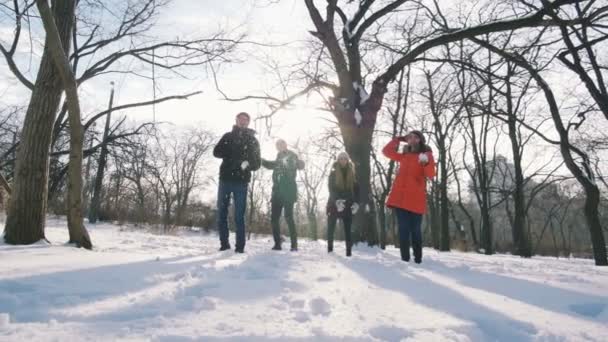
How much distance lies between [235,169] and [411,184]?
2.39 m

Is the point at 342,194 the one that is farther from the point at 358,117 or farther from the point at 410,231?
the point at 358,117

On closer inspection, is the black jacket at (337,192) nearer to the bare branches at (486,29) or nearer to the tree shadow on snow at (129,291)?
the bare branches at (486,29)

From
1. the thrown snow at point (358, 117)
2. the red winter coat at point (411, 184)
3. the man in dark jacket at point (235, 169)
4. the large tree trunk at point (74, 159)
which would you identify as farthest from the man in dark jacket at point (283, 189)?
the large tree trunk at point (74, 159)

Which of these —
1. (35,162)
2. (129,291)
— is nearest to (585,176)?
(129,291)

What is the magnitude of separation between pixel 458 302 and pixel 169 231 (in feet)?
44.5

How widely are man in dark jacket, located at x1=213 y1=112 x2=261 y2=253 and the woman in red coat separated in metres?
2.00

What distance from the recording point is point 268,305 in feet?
6.33

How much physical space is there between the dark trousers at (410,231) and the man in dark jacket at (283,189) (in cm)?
187

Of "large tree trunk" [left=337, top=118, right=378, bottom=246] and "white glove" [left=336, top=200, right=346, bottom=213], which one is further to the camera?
"large tree trunk" [left=337, top=118, right=378, bottom=246]

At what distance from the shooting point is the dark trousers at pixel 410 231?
4.55 m

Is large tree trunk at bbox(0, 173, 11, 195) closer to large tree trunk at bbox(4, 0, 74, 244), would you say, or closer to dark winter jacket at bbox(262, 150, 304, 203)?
large tree trunk at bbox(4, 0, 74, 244)

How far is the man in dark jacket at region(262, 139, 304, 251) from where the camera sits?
5859 millimetres

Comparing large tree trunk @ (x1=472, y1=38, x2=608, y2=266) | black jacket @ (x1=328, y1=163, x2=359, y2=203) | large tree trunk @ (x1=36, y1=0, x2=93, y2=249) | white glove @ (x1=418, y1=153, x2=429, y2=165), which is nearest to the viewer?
large tree trunk @ (x1=36, y1=0, x2=93, y2=249)

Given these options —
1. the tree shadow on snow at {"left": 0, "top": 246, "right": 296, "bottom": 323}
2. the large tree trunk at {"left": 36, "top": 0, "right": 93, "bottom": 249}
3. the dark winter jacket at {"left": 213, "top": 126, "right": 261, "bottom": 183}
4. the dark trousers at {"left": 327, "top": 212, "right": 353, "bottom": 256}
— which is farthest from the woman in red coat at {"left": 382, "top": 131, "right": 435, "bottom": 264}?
the large tree trunk at {"left": 36, "top": 0, "right": 93, "bottom": 249}
